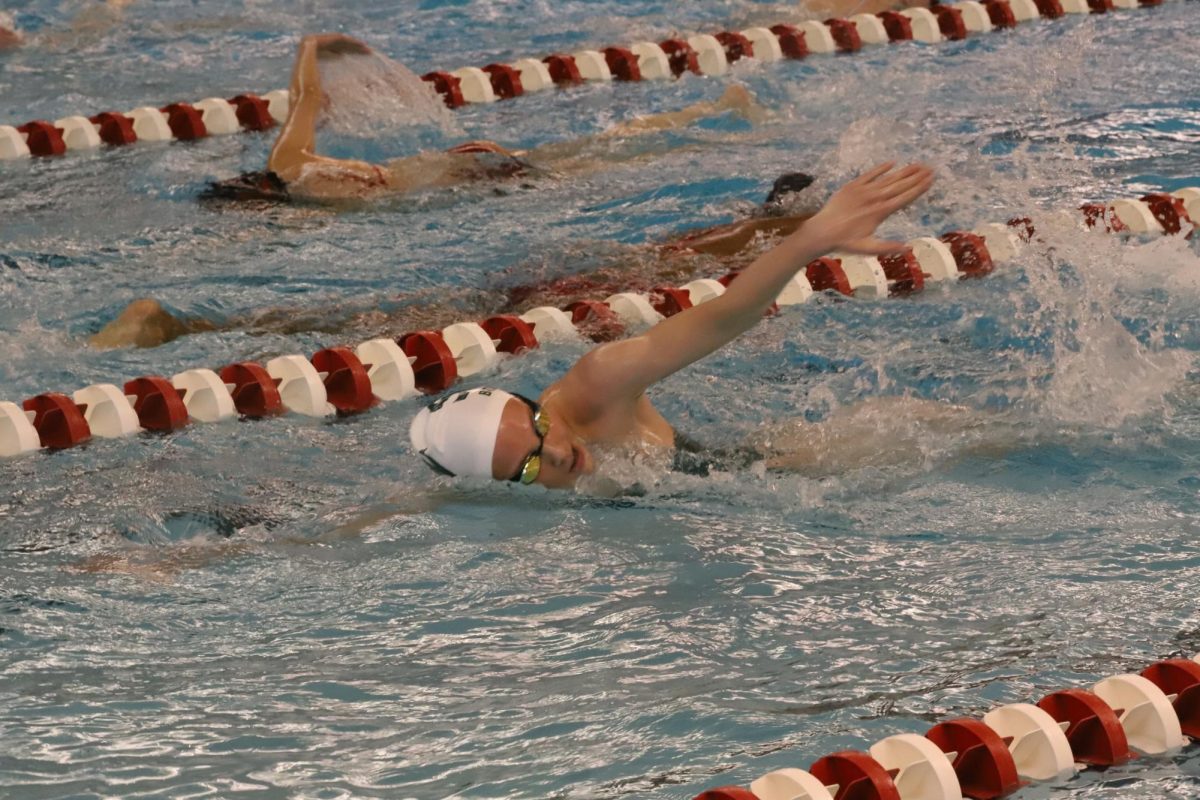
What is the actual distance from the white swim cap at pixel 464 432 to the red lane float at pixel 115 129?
3697 millimetres

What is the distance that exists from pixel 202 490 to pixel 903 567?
65.9 inches

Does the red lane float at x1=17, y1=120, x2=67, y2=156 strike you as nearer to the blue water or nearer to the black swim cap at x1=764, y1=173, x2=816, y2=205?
the blue water

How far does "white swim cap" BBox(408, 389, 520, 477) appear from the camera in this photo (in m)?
3.41

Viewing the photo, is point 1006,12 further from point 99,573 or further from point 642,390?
point 99,573

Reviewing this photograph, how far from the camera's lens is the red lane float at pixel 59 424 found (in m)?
4.06

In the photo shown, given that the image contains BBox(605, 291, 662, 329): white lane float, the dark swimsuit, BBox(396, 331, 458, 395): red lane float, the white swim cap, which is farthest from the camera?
BBox(605, 291, 662, 329): white lane float

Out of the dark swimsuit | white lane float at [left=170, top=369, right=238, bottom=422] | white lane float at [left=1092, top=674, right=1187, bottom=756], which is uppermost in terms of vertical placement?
white lane float at [left=170, top=369, right=238, bottom=422]

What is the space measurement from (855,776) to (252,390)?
238cm

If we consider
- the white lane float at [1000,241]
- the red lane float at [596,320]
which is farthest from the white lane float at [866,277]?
the red lane float at [596,320]

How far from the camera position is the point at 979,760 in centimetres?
251

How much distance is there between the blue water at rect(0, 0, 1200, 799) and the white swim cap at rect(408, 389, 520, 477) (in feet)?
0.68

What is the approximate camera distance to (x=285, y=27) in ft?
28.2

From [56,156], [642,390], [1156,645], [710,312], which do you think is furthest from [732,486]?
[56,156]

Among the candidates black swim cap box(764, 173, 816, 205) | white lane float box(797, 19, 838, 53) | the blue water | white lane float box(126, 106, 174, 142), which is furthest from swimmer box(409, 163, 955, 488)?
white lane float box(797, 19, 838, 53)
